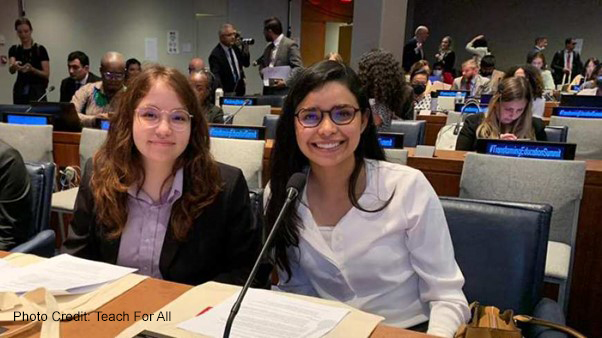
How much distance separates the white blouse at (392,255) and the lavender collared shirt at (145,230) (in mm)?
413

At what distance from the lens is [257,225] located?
1498 mm

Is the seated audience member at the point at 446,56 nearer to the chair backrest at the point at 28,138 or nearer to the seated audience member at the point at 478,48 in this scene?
the seated audience member at the point at 478,48

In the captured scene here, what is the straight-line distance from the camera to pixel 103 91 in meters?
3.90

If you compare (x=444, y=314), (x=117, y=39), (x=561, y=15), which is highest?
(x=561, y=15)

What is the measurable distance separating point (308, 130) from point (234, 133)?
1588 mm

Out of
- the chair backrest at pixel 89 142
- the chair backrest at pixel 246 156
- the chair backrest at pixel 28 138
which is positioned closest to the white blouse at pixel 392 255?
the chair backrest at pixel 246 156

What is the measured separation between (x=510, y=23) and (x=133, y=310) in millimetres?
12217

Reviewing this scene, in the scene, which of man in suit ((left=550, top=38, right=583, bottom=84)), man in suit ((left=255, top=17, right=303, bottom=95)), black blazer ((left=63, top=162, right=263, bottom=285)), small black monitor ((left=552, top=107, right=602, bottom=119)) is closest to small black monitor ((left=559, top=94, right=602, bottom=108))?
small black monitor ((left=552, top=107, right=602, bottom=119))

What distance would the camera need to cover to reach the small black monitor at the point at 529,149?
6.63 ft

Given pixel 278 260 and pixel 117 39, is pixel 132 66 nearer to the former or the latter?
pixel 117 39

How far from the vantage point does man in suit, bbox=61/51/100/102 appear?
15.1 feet

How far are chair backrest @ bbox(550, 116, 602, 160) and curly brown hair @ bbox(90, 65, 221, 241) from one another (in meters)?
3.03

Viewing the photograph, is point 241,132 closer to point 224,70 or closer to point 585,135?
point 585,135

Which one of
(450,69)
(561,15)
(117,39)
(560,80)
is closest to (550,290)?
(117,39)
